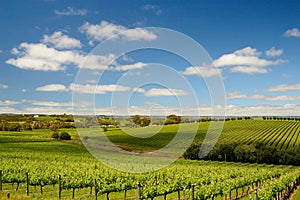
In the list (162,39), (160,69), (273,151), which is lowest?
(273,151)

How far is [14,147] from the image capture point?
5984 cm

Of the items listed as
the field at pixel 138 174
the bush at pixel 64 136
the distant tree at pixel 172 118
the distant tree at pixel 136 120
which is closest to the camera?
the field at pixel 138 174

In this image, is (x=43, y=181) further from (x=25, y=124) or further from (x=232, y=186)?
(x=25, y=124)

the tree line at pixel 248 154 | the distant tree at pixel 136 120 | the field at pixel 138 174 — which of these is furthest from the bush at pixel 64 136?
the distant tree at pixel 136 120

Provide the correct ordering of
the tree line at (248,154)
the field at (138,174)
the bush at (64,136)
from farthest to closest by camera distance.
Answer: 1. the bush at (64,136)
2. the tree line at (248,154)
3. the field at (138,174)

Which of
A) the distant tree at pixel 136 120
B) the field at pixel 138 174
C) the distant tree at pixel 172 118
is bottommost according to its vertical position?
the field at pixel 138 174

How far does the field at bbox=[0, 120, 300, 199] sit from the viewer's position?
63.6 ft

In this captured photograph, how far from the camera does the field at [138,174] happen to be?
63.6 feet

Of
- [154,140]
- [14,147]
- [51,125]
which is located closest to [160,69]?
[14,147]

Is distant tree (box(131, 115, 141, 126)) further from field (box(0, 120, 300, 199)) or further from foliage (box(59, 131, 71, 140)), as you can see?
foliage (box(59, 131, 71, 140))

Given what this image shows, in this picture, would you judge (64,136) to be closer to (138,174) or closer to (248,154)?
(248,154)

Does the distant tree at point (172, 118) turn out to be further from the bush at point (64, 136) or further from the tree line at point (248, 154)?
the bush at point (64, 136)

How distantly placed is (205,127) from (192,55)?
74.5 metres

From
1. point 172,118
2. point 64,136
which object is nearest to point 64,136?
point 64,136
